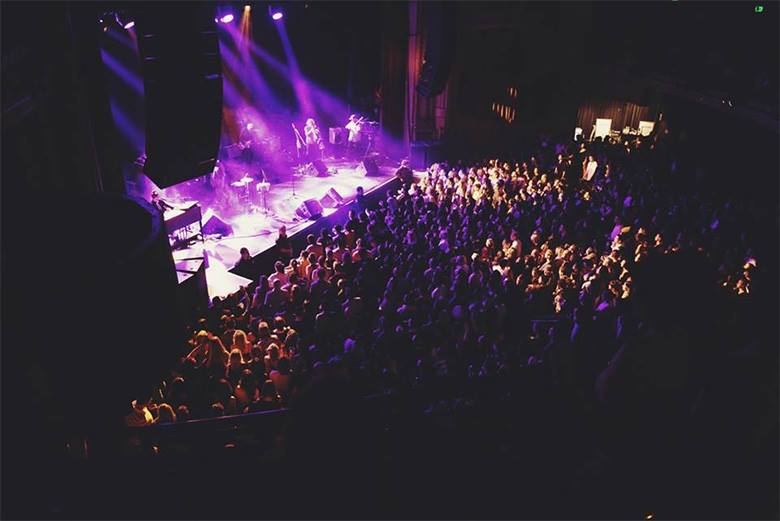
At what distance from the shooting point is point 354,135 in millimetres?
16656

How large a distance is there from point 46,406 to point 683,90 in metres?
14.0

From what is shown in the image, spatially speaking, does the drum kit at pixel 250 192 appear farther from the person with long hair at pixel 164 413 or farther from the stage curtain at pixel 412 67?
the person with long hair at pixel 164 413

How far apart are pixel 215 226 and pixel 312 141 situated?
6.19 metres

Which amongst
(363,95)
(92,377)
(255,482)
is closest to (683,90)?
(363,95)

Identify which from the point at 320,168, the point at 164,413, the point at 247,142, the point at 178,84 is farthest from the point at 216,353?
the point at 247,142

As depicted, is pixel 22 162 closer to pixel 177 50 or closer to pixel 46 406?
pixel 177 50

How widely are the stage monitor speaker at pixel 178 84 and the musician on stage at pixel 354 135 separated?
13212 mm

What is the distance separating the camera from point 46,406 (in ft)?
5.07

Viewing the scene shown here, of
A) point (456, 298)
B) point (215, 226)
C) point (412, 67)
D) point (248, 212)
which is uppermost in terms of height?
point (412, 67)

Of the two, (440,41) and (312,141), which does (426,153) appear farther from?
(440,41)

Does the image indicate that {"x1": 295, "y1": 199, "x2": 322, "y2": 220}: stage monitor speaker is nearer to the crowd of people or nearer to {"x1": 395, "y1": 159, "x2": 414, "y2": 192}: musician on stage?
the crowd of people

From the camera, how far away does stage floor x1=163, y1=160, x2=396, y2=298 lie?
29.3ft

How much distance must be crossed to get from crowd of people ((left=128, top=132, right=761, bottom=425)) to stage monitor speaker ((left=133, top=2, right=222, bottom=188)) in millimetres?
1764

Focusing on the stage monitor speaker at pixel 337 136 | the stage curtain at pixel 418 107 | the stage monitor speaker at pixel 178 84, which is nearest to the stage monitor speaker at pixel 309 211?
the stage monitor speaker at pixel 337 136
